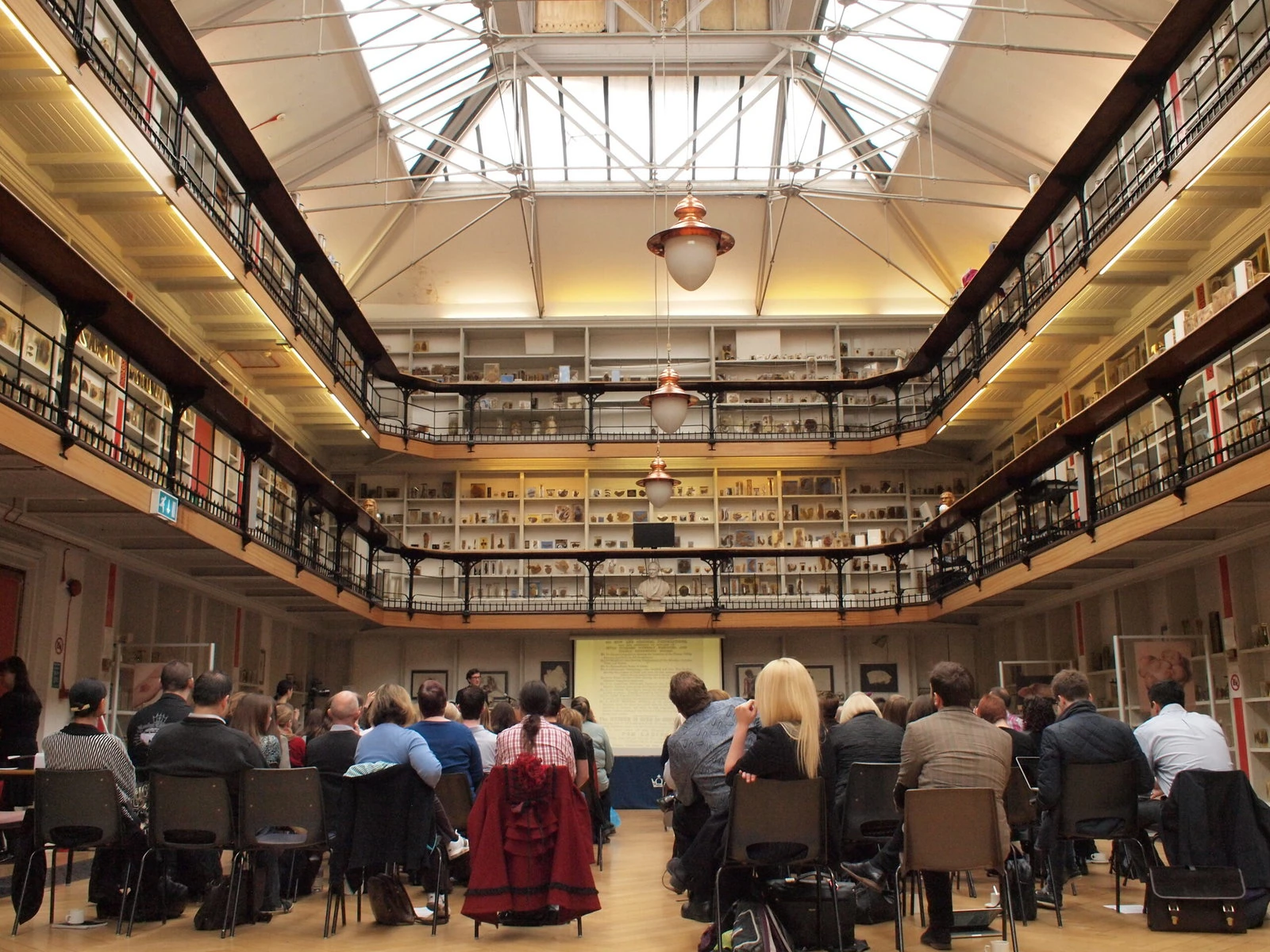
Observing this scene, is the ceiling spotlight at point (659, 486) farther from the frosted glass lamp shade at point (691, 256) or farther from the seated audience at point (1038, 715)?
the seated audience at point (1038, 715)

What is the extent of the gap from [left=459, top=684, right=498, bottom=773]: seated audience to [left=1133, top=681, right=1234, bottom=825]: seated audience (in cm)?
357

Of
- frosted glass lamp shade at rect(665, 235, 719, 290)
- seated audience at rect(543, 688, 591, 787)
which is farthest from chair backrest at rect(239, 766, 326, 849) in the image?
frosted glass lamp shade at rect(665, 235, 719, 290)

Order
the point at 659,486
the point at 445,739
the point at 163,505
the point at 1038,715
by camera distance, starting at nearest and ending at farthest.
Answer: the point at 445,739
the point at 1038,715
the point at 163,505
the point at 659,486

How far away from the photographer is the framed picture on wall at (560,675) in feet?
59.1

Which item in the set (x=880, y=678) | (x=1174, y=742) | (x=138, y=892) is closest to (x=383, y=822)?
(x=138, y=892)

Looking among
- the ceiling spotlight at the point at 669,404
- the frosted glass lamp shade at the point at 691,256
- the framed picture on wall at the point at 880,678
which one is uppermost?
the frosted glass lamp shade at the point at 691,256

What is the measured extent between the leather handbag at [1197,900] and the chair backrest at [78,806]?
16.1 ft

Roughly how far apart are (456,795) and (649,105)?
1380 cm

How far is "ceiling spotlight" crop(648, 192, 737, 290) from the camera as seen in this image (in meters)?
8.34

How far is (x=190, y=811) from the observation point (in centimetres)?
538

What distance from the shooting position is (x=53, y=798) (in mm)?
5387

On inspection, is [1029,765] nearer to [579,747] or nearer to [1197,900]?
[1197,900]

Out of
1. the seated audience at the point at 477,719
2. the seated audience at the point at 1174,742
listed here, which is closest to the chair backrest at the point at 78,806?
the seated audience at the point at 477,719

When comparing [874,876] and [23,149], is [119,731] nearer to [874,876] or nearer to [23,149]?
[23,149]
